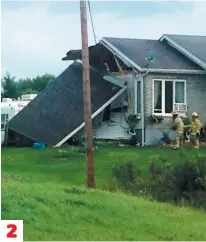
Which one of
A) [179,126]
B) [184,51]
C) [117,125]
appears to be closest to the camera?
[179,126]

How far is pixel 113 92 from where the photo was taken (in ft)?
102

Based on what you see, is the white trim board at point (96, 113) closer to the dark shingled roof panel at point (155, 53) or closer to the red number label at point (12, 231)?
the dark shingled roof panel at point (155, 53)

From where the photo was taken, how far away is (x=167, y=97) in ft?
101

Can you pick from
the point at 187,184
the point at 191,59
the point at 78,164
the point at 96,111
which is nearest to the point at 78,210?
the point at 187,184

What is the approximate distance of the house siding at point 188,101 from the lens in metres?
30.5

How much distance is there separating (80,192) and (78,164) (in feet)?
25.5

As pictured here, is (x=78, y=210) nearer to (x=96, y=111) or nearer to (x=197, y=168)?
(x=197, y=168)

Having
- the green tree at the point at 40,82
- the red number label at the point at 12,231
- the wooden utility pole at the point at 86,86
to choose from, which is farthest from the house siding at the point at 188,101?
the green tree at the point at 40,82

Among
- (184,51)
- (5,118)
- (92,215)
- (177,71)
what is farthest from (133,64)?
(92,215)

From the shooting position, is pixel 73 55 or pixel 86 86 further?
pixel 73 55

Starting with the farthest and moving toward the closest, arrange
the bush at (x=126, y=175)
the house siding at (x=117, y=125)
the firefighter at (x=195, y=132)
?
the house siding at (x=117, y=125) → the firefighter at (x=195, y=132) → the bush at (x=126, y=175)

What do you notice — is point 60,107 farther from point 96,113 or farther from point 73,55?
point 73,55

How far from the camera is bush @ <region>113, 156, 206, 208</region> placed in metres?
Answer: 15.2

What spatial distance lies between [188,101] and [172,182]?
52.3 feet
